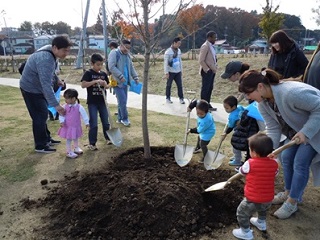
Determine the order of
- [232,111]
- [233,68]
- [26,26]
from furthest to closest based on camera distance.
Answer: [26,26], [232,111], [233,68]

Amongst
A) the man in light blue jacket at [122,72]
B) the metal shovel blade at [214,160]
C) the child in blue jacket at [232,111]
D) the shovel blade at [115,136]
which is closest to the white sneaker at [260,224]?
the metal shovel blade at [214,160]

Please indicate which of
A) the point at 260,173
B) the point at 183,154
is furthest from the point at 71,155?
the point at 260,173

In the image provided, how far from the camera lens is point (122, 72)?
5.88m

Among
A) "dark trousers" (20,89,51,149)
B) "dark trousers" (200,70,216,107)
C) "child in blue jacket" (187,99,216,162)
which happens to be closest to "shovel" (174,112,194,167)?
"child in blue jacket" (187,99,216,162)

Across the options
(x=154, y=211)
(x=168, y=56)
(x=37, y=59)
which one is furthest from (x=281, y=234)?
(x=168, y=56)

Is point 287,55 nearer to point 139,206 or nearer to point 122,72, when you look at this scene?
point 139,206

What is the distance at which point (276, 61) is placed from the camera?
379cm

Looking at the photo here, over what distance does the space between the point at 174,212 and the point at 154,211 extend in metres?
0.18

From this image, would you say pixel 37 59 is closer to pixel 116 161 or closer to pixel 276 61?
pixel 116 161

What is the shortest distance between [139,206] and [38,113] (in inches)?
103

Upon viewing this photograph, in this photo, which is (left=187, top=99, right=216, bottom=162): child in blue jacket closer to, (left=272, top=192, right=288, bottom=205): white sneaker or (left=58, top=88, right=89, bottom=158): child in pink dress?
(left=272, top=192, right=288, bottom=205): white sneaker

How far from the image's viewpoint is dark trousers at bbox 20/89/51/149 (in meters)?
4.46

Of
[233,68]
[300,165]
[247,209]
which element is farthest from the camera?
[233,68]

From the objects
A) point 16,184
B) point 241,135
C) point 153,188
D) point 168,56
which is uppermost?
point 168,56
